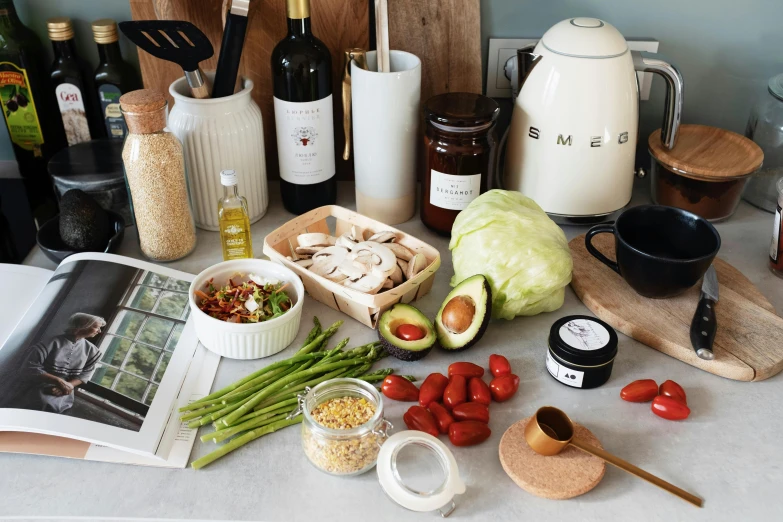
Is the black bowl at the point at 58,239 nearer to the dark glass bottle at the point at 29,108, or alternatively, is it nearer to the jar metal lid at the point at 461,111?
the dark glass bottle at the point at 29,108

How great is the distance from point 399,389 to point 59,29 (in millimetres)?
940

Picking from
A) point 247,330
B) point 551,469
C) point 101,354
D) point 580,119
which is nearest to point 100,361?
point 101,354

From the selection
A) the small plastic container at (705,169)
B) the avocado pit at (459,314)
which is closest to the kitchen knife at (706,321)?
the small plastic container at (705,169)

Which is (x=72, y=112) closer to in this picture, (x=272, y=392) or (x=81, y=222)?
(x=81, y=222)

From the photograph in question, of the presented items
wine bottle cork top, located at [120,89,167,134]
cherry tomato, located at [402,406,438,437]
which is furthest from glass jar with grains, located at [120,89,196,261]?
cherry tomato, located at [402,406,438,437]

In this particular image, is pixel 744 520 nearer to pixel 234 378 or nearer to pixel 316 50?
pixel 234 378

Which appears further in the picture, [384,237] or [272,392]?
[384,237]

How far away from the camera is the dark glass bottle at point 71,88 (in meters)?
1.32

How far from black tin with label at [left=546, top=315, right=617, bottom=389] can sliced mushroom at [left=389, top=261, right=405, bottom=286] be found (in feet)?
0.83

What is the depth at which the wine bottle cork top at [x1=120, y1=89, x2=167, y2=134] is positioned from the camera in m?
1.08

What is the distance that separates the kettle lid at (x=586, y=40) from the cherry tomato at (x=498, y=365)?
0.52 m

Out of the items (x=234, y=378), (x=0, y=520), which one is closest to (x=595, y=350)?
(x=234, y=378)

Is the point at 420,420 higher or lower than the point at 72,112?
lower

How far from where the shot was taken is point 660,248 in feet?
3.83
